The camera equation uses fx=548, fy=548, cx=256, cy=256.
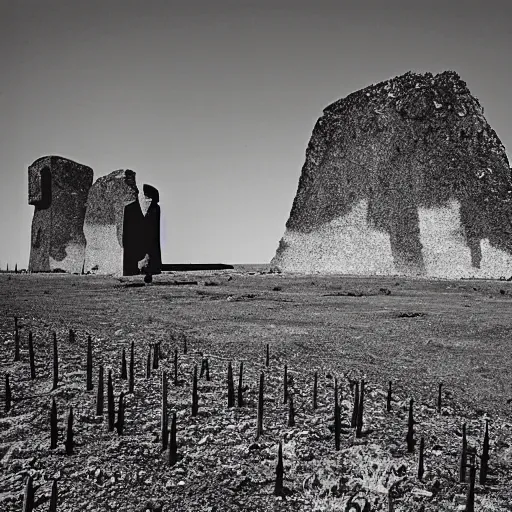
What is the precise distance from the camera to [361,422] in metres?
3.25

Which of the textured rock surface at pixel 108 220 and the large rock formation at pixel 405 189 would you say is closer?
the large rock formation at pixel 405 189

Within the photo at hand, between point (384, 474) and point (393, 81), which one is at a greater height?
point (393, 81)

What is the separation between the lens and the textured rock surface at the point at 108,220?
62.9 feet

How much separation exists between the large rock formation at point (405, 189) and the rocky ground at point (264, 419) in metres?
11.5

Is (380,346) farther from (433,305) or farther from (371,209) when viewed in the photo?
(371,209)

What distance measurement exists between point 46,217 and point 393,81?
16182 mm

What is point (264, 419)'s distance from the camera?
11.2 ft

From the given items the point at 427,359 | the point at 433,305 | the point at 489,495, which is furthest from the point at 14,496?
the point at 433,305

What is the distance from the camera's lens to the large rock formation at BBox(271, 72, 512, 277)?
1756cm

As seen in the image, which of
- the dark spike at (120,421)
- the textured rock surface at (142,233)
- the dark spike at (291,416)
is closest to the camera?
the dark spike at (120,421)

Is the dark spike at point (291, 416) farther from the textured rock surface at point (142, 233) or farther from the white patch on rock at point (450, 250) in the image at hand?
the textured rock surface at point (142, 233)

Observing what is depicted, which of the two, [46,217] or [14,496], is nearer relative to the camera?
[14,496]

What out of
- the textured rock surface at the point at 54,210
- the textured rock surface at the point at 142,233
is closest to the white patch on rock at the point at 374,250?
the textured rock surface at the point at 142,233

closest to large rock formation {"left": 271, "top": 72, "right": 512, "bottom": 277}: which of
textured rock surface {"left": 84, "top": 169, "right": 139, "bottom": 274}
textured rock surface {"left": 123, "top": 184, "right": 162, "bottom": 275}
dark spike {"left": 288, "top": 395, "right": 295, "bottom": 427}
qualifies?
textured rock surface {"left": 123, "top": 184, "right": 162, "bottom": 275}
